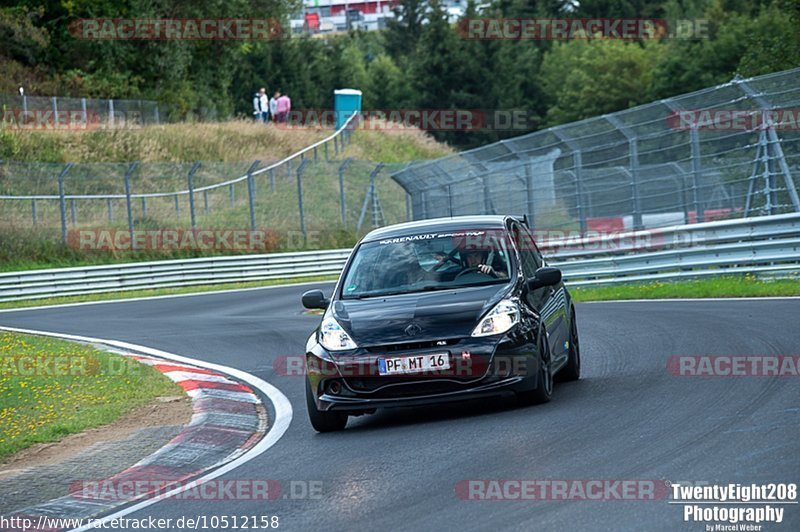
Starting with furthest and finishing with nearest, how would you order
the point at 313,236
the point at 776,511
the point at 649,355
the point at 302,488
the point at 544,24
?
the point at 544,24 → the point at 313,236 → the point at 649,355 → the point at 302,488 → the point at 776,511

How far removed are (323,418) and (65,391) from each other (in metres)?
4.46

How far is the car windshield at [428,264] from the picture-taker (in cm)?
977

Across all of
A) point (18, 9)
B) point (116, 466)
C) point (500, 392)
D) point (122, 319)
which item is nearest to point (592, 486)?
point (500, 392)

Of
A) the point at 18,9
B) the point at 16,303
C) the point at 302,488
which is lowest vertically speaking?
the point at 16,303

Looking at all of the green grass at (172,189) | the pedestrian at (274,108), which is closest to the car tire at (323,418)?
the green grass at (172,189)

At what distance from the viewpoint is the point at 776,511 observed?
5.60m

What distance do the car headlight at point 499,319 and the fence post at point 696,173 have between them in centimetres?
1185

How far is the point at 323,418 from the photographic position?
361 inches

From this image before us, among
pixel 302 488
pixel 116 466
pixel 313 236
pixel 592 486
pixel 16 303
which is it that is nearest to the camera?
pixel 592 486

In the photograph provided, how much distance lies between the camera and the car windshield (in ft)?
32.1

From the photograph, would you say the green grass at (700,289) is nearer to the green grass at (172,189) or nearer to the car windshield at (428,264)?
the car windshield at (428,264)

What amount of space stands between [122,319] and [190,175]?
11.7 meters

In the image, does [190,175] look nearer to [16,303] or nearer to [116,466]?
[16,303]

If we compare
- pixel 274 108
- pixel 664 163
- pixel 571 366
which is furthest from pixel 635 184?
pixel 274 108
